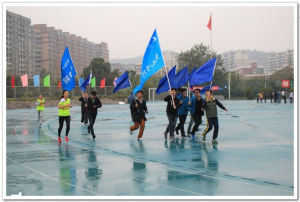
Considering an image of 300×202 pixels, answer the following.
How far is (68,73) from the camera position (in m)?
14.5

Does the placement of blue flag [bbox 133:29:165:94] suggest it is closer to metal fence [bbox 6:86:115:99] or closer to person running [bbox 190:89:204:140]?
person running [bbox 190:89:204:140]

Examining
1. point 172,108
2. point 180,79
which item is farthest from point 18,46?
point 172,108

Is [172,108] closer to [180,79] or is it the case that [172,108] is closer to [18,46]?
[180,79]

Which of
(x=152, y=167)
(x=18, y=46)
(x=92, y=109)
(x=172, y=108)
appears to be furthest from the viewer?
(x=18, y=46)

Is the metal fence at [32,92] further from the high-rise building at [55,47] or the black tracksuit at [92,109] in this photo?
the high-rise building at [55,47]

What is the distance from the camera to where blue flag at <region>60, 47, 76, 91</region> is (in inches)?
569

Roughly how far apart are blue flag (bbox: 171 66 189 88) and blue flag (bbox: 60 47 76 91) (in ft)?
10.8

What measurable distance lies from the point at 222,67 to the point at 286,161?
8645cm

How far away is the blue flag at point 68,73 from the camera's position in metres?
14.4

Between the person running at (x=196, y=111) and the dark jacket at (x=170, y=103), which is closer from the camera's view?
the dark jacket at (x=170, y=103)

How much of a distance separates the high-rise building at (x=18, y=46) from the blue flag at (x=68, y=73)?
92.4 metres

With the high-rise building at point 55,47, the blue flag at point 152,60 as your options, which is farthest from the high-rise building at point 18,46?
the blue flag at point 152,60

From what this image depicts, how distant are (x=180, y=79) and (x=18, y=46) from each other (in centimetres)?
10486

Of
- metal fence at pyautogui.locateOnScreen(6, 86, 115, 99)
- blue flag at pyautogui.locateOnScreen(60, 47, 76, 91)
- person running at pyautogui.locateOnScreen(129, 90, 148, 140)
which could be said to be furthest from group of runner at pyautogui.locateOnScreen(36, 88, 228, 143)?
metal fence at pyautogui.locateOnScreen(6, 86, 115, 99)
